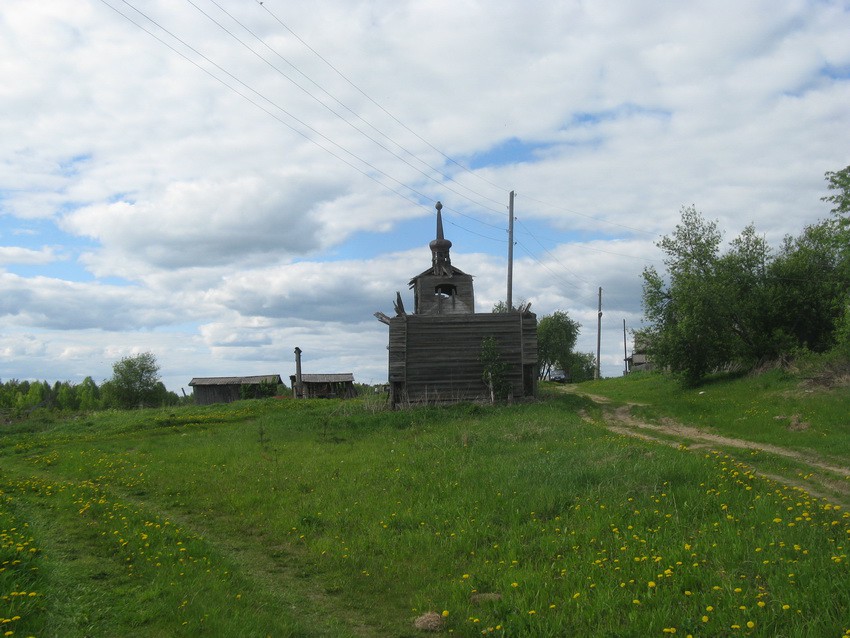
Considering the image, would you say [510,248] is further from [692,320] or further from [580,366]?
[580,366]

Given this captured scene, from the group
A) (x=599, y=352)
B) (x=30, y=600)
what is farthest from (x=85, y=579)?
(x=599, y=352)

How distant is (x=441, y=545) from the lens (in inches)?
383

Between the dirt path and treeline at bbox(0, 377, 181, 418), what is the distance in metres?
59.3

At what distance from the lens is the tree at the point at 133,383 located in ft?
229

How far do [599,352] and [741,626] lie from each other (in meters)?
60.0

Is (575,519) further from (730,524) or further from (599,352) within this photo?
(599,352)

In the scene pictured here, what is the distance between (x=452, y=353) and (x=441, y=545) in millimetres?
19968

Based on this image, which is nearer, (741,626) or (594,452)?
(741,626)

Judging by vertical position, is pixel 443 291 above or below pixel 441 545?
above

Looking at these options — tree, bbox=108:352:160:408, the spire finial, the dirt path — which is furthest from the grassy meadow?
tree, bbox=108:352:160:408

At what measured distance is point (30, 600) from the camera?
6.45 m

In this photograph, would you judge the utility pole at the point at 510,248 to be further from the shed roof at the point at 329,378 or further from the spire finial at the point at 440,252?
the shed roof at the point at 329,378

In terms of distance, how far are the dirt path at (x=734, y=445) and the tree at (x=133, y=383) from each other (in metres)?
58.0

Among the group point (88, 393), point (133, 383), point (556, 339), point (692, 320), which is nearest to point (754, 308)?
point (692, 320)
